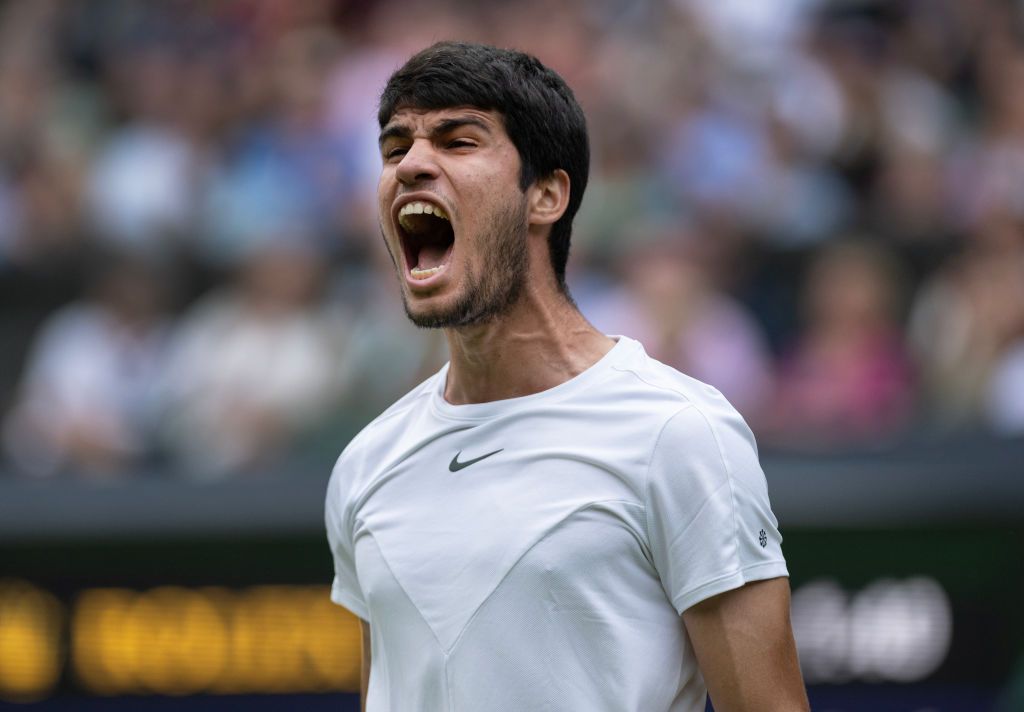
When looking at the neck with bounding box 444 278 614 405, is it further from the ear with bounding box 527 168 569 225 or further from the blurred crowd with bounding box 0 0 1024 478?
the blurred crowd with bounding box 0 0 1024 478

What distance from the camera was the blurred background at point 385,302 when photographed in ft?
17.8

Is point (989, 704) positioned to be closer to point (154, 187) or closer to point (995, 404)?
point (995, 404)

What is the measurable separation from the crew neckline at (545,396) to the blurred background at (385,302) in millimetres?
2849

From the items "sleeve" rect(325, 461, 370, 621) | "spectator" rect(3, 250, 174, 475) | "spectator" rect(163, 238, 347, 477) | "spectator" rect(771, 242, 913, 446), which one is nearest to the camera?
"sleeve" rect(325, 461, 370, 621)

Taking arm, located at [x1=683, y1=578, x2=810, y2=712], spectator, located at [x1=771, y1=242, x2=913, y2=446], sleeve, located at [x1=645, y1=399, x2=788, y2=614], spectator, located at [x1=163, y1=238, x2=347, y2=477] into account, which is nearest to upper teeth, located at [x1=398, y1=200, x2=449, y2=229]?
sleeve, located at [x1=645, y1=399, x2=788, y2=614]

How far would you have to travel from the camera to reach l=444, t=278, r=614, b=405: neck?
108 inches

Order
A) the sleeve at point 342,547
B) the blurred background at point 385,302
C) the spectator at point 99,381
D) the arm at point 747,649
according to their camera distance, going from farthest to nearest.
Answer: the spectator at point 99,381 → the blurred background at point 385,302 → the sleeve at point 342,547 → the arm at point 747,649

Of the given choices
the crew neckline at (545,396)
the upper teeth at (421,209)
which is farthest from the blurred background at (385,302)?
the upper teeth at (421,209)

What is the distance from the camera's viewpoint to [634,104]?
27.8 feet

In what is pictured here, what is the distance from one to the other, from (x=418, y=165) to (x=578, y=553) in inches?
27.1

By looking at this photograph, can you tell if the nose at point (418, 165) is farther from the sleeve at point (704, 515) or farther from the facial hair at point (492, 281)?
the sleeve at point (704, 515)

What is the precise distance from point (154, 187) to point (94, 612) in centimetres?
380

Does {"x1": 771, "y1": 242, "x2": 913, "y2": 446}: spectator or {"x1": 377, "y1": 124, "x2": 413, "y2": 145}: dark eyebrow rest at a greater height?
{"x1": 377, "y1": 124, "x2": 413, "y2": 145}: dark eyebrow

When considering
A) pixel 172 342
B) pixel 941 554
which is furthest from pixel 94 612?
pixel 941 554
